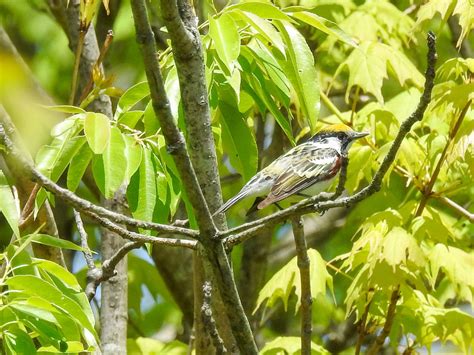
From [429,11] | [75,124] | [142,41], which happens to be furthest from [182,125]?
[429,11]

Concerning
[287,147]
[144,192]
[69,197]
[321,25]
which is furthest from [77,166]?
[287,147]

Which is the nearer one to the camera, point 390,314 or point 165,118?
point 165,118

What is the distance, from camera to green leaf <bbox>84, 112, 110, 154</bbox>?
2195mm

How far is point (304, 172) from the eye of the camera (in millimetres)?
3580

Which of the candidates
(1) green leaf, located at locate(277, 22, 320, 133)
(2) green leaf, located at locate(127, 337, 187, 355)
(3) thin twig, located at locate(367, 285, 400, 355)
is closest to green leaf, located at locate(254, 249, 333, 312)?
(3) thin twig, located at locate(367, 285, 400, 355)

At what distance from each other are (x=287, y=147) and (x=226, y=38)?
2.87 m

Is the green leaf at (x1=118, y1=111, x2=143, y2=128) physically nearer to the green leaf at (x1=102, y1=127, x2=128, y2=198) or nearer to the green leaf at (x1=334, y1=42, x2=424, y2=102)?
the green leaf at (x1=102, y1=127, x2=128, y2=198)

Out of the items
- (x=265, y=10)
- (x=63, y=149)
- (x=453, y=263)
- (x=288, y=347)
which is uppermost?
(x=265, y=10)

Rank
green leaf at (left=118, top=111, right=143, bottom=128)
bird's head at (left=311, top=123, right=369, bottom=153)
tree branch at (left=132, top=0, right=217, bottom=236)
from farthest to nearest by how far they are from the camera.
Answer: bird's head at (left=311, top=123, right=369, bottom=153) < green leaf at (left=118, top=111, right=143, bottom=128) < tree branch at (left=132, top=0, right=217, bottom=236)

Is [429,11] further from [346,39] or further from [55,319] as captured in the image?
[55,319]

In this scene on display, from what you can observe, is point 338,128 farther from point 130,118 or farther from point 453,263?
point 130,118

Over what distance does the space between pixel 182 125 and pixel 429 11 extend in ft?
6.05

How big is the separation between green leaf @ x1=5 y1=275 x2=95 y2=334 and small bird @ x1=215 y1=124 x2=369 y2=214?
114 cm

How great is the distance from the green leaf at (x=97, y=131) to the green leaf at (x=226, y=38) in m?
0.36
